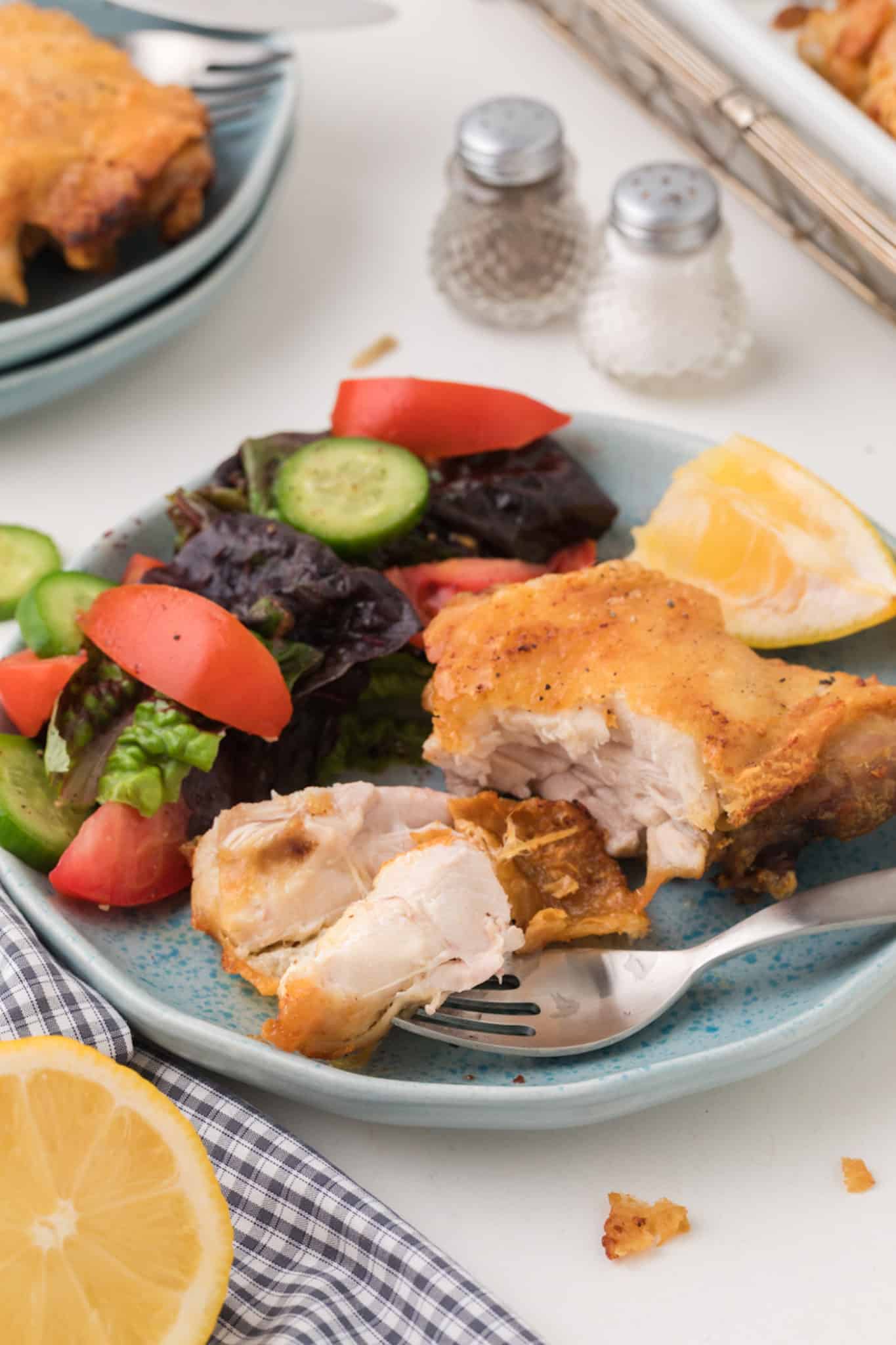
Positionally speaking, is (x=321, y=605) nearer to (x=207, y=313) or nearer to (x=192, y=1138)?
(x=192, y=1138)

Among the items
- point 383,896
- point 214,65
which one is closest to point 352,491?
point 383,896

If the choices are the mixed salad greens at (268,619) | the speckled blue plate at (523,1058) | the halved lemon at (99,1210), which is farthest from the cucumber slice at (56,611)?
the halved lemon at (99,1210)

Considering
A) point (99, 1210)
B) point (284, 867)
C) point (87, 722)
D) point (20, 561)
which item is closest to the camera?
point (99, 1210)

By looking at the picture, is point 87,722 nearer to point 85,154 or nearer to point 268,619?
point 268,619

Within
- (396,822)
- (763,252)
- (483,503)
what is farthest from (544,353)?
(396,822)

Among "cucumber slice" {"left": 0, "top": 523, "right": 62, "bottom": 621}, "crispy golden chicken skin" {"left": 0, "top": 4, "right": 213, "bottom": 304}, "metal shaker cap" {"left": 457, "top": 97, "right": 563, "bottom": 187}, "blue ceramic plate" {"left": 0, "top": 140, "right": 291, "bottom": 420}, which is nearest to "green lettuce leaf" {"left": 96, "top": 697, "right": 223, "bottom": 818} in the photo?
"cucumber slice" {"left": 0, "top": 523, "right": 62, "bottom": 621}

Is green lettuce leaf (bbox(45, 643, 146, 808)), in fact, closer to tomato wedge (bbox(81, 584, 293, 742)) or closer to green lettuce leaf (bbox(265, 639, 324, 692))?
tomato wedge (bbox(81, 584, 293, 742))

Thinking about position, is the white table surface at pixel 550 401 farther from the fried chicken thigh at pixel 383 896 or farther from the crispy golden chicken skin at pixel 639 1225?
the fried chicken thigh at pixel 383 896
